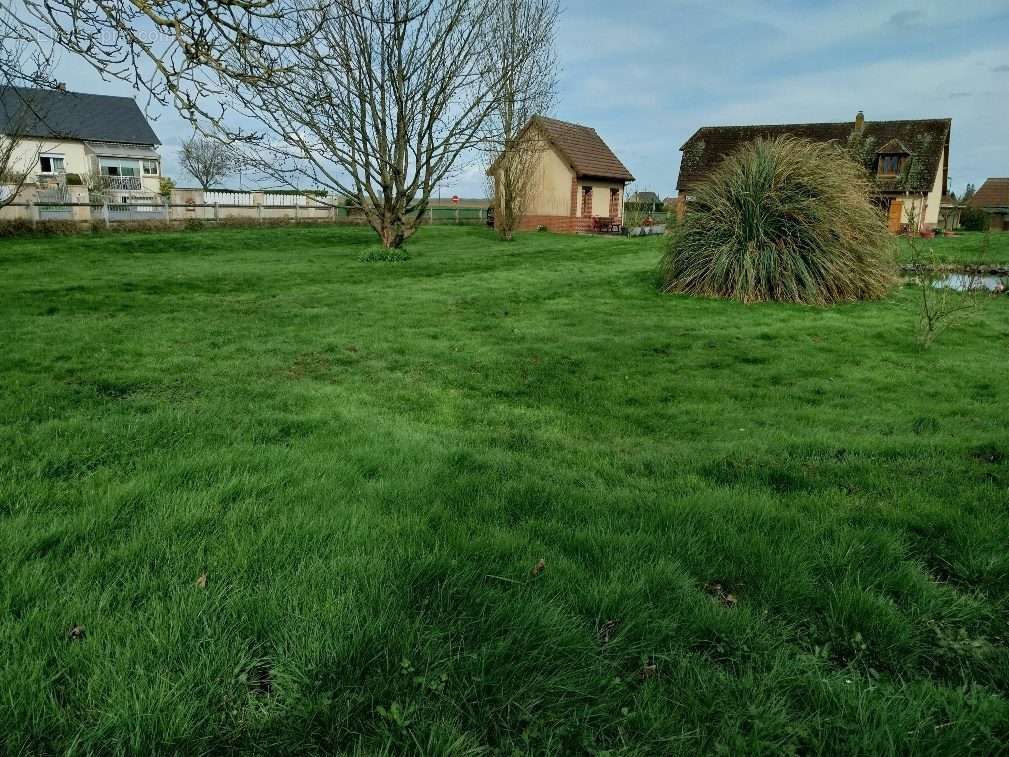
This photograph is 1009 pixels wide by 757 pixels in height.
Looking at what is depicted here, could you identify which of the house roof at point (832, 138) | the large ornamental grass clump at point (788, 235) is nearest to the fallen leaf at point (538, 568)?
the large ornamental grass clump at point (788, 235)

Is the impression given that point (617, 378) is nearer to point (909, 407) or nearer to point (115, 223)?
point (909, 407)

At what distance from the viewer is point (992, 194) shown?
62188 mm

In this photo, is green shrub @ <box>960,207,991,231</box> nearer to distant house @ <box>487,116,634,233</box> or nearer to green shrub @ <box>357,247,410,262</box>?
distant house @ <box>487,116,634,233</box>

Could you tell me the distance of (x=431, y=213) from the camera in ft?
118

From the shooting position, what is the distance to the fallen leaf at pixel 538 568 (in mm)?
2579

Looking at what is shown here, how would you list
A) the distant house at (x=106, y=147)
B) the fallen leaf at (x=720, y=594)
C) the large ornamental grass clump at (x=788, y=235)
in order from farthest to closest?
the distant house at (x=106, y=147) < the large ornamental grass clump at (x=788, y=235) < the fallen leaf at (x=720, y=594)

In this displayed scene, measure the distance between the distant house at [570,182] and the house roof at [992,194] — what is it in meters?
45.9

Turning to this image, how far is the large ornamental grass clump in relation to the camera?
38.1 feet

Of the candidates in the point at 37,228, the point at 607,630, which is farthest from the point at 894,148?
the point at 607,630

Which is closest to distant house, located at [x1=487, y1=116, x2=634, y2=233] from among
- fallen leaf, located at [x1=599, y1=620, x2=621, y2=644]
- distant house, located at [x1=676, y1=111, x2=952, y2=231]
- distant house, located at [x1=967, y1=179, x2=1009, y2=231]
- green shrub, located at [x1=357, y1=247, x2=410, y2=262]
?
distant house, located at [x1=676, y1=111, x2=952, y2=231]

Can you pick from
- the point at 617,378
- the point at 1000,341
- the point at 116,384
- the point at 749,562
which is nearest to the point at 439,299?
the point at 617,378

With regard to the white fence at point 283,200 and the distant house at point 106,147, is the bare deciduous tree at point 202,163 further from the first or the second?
the white fence at point 283,200

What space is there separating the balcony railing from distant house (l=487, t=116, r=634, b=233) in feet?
90.1

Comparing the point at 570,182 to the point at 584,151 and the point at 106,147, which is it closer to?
the point at 584,151
